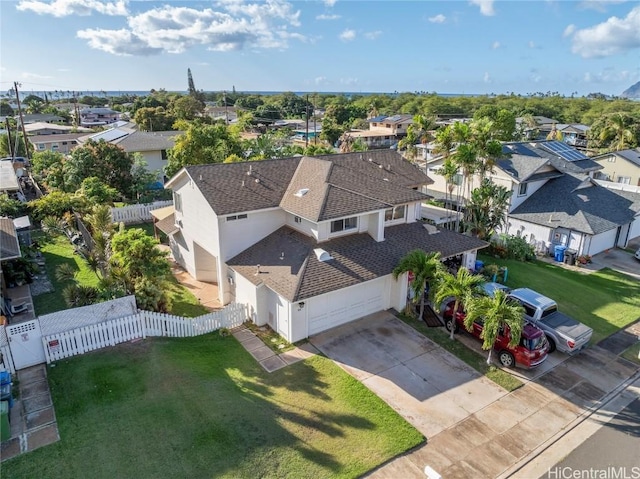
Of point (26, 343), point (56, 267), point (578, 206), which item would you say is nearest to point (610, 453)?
point (26, 343)

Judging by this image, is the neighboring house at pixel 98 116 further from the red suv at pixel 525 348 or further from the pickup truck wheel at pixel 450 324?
the red suv at pixel 525 348

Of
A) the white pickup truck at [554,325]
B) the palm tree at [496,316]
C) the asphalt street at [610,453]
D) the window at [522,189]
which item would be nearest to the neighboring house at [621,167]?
the window at [522,189]

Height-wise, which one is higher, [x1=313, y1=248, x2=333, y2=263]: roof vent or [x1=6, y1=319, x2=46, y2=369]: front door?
[x1=313, y1=248, x2=333, y2=263]: roof vent

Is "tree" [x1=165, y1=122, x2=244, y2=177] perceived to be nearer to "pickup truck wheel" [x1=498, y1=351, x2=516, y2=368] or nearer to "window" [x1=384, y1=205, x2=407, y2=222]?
"window" [x1=384, y1=205, x2=407, y2=222]

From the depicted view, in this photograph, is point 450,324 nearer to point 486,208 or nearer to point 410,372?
point 410,372

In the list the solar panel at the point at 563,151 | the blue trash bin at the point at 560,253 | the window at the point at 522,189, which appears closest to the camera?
the blue trash bin at the point at 560,253

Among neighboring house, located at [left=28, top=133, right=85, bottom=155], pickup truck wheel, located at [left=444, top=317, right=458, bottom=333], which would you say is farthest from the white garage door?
neighboring house, located at [left=28, top=133, right=85, bottom=155]

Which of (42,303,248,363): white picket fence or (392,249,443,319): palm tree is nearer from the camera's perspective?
(42,303,248,363): white picket fence
